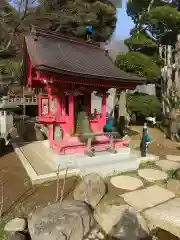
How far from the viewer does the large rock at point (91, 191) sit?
5.12 m

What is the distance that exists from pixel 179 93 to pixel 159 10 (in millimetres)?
6446

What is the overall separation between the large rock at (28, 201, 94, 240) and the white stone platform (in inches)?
76.8

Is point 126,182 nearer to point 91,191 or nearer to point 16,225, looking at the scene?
point 91,191

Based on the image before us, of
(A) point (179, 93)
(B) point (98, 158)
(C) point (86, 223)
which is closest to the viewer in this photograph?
(C) point (86, 223)

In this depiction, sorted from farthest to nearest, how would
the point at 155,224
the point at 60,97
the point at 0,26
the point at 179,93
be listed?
the point at 0,26 → the point at 179,93 → the point at 60,97 → the point at 155,224

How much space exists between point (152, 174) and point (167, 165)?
1187mm

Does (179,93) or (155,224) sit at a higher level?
(179,93)

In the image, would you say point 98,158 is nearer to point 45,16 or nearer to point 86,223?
point 86,223

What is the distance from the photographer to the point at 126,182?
20.7 feet

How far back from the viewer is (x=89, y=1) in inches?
792

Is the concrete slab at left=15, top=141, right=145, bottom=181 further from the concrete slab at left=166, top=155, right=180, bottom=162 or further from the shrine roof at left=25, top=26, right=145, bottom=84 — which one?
the shrine roof at left=25, top=26, right=145, bottom=84

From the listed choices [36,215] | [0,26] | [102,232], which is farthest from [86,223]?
[0,26]

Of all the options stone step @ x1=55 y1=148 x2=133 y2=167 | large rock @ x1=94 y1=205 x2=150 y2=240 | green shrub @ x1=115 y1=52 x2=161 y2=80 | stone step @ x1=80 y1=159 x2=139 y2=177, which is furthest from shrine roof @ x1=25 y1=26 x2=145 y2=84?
large rock @ x1=94 y1=205 x2=150 y2=240

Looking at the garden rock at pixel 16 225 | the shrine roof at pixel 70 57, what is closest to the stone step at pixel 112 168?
the garden rock at pixel 16 225
